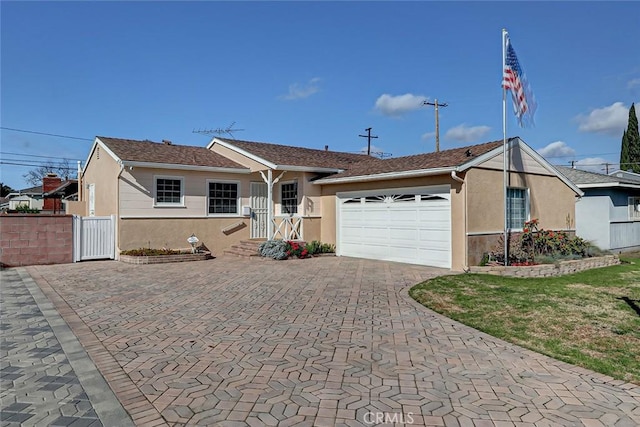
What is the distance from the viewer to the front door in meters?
18.0

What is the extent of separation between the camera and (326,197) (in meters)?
17.2

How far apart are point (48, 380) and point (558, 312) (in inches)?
301

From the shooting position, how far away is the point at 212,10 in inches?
502

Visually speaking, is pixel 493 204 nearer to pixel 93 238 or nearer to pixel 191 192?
pixel 191 192

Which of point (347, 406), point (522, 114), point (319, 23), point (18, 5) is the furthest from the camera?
point (319, 23)

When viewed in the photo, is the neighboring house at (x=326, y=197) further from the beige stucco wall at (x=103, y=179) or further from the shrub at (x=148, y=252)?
the shrub at (x=148, y=252)

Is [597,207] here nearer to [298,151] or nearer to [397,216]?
A: [397,216]

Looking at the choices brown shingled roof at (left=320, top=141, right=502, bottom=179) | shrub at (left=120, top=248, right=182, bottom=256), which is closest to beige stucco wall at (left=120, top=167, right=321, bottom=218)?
shrub at (left=120, top=248, right=182, bottom=256)

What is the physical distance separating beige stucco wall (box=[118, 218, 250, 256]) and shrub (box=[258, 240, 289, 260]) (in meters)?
2.33

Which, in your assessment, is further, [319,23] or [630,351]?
[319,23]

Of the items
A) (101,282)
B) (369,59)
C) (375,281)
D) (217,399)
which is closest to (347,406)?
(217,399)

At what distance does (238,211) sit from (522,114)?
11.4m

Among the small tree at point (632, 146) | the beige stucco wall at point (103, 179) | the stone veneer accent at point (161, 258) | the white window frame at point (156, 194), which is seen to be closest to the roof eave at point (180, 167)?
the white window frame at point (156, 194)

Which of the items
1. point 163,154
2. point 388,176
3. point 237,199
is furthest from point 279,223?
point 388,176
